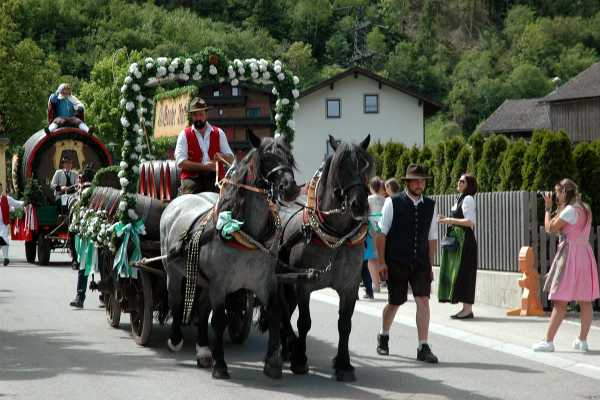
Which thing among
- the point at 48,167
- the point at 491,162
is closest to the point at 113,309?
the point at 491,162

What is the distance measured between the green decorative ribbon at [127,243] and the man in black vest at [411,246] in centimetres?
279

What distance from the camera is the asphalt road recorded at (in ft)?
30.8

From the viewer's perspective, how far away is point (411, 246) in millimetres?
11305

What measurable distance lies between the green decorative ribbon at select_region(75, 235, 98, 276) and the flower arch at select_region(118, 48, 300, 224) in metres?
1.58

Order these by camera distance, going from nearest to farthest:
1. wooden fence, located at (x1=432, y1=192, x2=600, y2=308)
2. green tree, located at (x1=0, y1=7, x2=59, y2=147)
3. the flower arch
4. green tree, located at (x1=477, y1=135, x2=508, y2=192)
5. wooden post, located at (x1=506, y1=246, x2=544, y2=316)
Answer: the flower arch → wooden post, located at (x1=506, y1=246, x2=544, y2=316) → wooden fence, located at (x1=432, y1=192, x2=600, y2=308) → green tree, located at (x1=477, y1=135, x2=508, y2=192) → green tree, located at (x1=0, y1=7, x2=59, y2=147)

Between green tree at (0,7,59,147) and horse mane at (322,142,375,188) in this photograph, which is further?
green tree at (0,7,59,147)

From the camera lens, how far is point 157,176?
12.9m

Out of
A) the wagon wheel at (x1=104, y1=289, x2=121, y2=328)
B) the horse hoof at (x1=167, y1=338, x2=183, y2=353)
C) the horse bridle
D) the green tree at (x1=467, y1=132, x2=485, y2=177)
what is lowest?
the horse hoof at (x1=167, y1=338, x2=183, y2=353)

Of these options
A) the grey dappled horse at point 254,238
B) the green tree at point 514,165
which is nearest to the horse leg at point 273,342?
the grey dappled horse at point 254,238

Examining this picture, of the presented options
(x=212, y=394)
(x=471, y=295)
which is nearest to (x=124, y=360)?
(x=212, y=394)

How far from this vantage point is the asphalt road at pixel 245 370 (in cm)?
938

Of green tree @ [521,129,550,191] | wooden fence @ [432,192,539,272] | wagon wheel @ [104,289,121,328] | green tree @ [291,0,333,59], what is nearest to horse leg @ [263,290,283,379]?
wagon wheel @ [104,289,121,328]

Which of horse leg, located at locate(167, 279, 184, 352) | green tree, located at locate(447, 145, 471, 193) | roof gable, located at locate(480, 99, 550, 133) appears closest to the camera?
horse leg, located at locate(167, 279, 184, 352)

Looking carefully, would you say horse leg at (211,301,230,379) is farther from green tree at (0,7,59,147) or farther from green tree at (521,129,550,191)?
green tree at (0,7,59,147)
